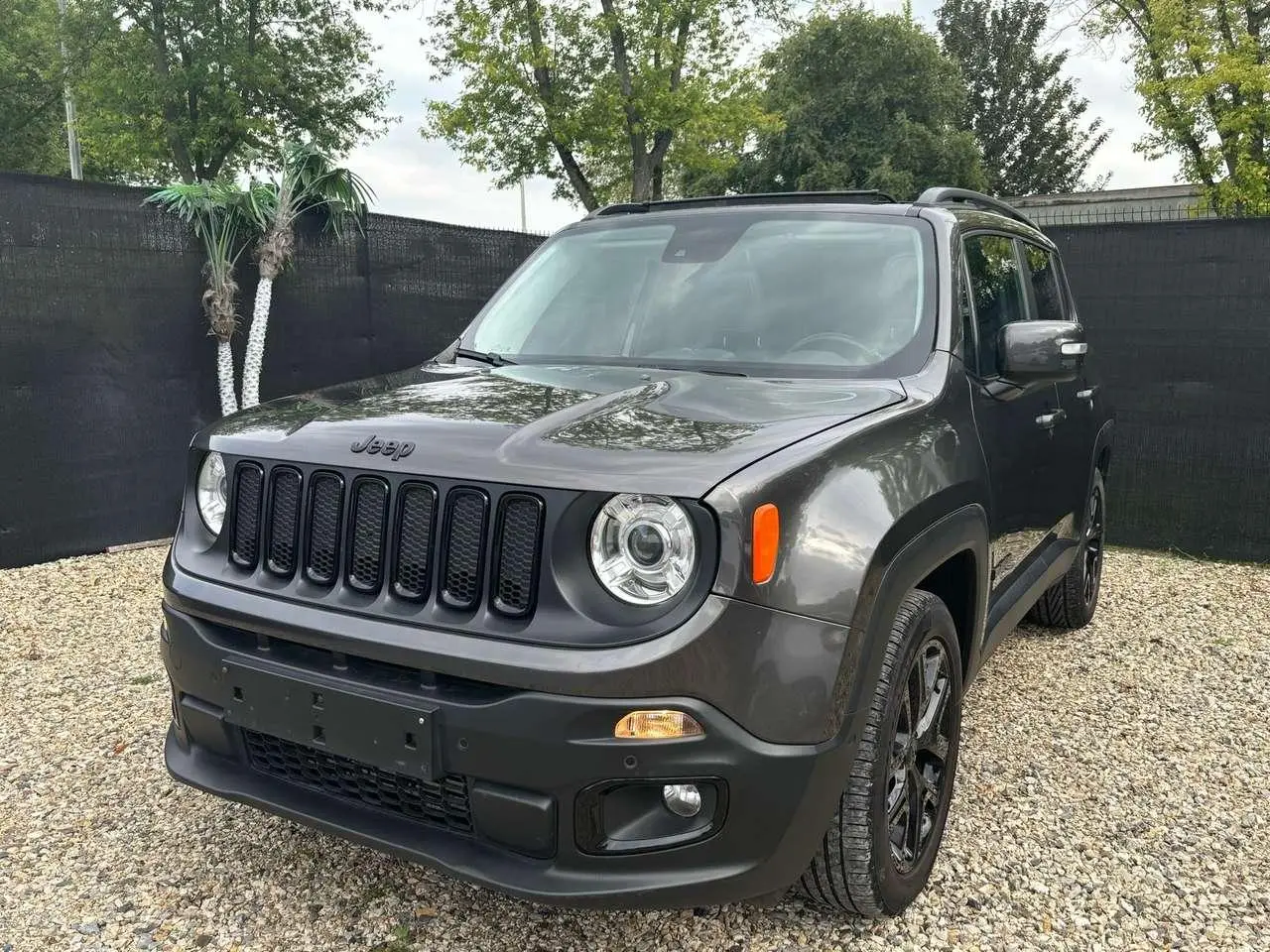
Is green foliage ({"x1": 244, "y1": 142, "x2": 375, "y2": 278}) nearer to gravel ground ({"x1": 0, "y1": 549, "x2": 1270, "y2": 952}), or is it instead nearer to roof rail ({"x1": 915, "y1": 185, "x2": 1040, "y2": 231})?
gravel ground ({"x1": 0, "y1": 549, "x2": 1270, "y2": 952})

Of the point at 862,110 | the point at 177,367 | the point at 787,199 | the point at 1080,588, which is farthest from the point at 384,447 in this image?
the point at 862,110

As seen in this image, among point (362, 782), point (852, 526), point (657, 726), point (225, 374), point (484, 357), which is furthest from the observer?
point (225, 374)

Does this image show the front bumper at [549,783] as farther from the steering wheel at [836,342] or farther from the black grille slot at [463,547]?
the steering wheel at [836,342]

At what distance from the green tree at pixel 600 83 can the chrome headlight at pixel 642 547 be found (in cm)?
1728

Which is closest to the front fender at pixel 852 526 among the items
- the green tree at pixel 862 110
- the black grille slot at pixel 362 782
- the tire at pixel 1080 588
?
the black grille slot at pixel 362 782

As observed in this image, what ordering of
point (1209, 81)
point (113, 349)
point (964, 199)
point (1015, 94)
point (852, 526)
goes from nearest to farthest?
point (852, 526) < point (964, 199) < point (113, 349) < point (1209, 81) < point (1015, 94)

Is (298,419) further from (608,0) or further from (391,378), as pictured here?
(608,0)

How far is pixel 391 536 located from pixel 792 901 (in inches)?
56.2

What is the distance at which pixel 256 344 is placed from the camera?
7035 millimetres

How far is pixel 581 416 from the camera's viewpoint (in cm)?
224

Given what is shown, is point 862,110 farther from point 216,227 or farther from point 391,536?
point 391,536

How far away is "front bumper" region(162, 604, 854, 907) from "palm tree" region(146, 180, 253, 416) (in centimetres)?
532

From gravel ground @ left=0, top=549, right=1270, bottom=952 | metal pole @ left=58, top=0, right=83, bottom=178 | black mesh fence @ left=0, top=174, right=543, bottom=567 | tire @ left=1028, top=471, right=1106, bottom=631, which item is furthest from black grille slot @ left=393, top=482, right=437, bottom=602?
metal pole @ left=58, top=0, right=83, bottom=178

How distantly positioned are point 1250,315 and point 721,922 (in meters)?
5.80
